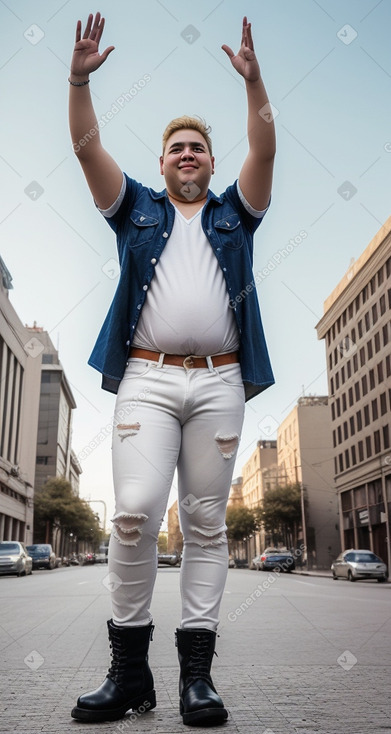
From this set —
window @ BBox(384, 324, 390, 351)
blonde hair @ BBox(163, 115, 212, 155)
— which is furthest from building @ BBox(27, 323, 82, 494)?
blonde hair @ BBox(163, 115, 212, 155)

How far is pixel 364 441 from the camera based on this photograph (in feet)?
163

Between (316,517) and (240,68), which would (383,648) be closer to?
(240,68)

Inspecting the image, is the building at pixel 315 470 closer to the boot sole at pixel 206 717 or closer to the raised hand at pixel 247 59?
the boot sole at pixel 206 717

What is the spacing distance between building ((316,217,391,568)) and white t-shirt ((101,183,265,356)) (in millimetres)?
39528

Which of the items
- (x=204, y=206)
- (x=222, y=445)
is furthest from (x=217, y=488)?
(x=204, y=206)

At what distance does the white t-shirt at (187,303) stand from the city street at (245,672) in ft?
4.53

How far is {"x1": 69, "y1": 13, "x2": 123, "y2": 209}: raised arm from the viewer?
2.94m

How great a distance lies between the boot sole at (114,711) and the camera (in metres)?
2.62

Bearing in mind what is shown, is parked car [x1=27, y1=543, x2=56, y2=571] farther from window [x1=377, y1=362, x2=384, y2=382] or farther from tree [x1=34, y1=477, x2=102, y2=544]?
tree [x1=34, y1=477, x2=102, y2=544]

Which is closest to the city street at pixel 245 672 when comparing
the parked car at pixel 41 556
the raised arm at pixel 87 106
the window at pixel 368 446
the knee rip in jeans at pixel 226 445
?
the knee rip in jeans at pixel 226 445

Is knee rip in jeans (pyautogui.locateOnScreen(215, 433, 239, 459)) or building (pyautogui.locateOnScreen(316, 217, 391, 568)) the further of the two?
building (pyautogui.locateOnScreen(316, 217, 391, 568))

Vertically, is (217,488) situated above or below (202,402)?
below

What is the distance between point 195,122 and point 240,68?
296 mm

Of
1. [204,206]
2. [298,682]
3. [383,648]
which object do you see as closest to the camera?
[204,206]
